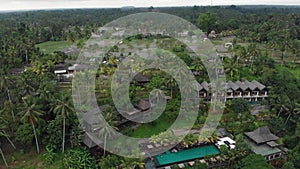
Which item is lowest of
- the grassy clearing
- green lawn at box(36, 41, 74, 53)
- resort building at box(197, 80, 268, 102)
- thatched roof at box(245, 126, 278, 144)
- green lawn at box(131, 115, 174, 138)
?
the grassy clearing

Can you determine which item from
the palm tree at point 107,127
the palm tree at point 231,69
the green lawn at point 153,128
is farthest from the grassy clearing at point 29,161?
the palm tree at point 231,69

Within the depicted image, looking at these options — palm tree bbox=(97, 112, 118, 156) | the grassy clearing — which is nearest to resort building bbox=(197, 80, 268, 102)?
palm tree bbox=(97, 112, 118, 156)

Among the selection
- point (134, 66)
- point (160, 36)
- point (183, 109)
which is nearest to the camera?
point (183, 109)

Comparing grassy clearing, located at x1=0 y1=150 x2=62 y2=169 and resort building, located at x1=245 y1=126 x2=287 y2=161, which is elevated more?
resort building, located at x1=245 y1=126 x2=287 y2=161

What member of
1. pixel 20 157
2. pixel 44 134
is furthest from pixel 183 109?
pixel 20 157

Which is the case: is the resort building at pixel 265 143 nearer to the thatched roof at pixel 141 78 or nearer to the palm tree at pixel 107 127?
the palm tree at pixel 107 127

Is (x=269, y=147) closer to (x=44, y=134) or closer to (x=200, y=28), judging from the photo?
(x=44, y=134)

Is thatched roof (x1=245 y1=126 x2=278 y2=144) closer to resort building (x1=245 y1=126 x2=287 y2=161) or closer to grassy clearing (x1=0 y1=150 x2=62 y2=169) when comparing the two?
resort building (x1=245 y1=126 x2=287 y2=161)
